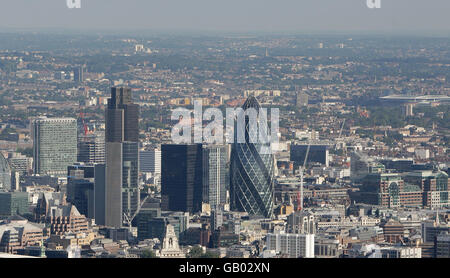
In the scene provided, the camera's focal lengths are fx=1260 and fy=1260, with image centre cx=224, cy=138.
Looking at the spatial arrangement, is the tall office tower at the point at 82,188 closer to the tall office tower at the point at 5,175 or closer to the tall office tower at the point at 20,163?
the tall office tower at the point at 5,175

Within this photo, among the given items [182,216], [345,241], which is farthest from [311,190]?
[345,241]

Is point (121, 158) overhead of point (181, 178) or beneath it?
overhead

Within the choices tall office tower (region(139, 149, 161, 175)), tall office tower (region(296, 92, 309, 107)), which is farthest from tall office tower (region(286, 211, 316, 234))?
tall office tower (region(296, 92, 309, 107))

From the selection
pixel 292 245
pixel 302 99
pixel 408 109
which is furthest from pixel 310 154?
pixel 292 245

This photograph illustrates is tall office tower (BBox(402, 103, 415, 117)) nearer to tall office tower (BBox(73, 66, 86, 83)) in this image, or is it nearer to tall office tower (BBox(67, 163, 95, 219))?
tall office tower (BBox(73, 66, 86, 83))

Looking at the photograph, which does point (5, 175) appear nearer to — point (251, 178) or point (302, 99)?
point (251, 178)

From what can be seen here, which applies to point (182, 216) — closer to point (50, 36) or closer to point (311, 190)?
point (50, 36)
